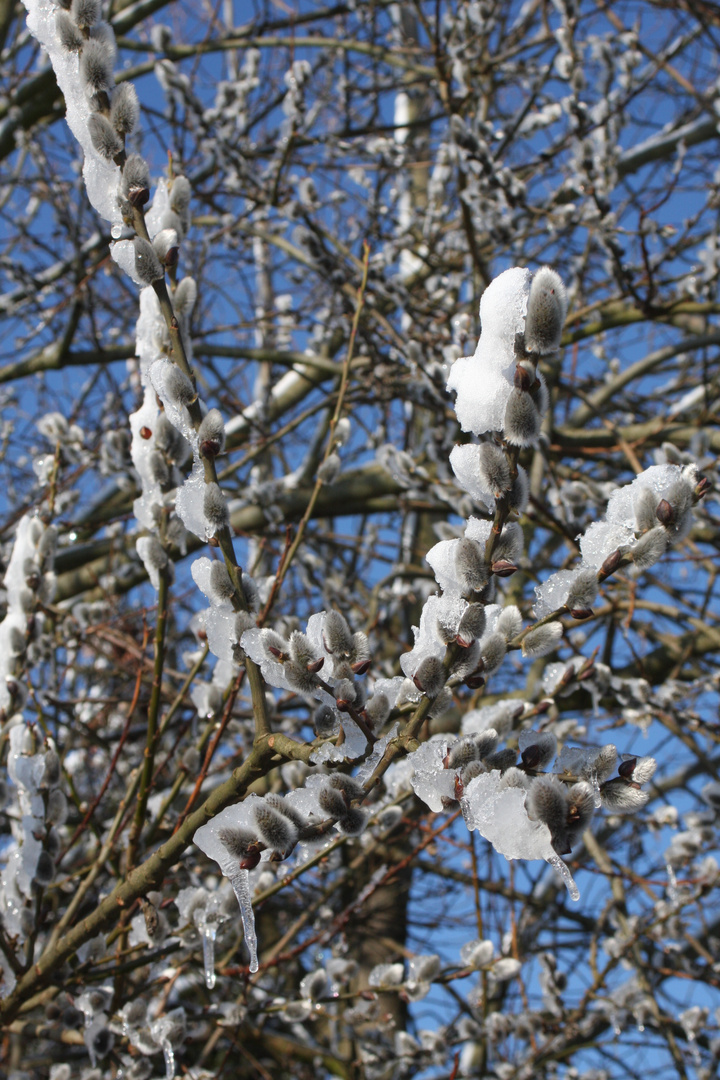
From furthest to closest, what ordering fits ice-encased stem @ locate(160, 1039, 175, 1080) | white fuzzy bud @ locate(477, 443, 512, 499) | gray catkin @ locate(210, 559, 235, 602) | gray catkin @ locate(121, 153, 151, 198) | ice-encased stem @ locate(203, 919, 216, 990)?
ice-encased stem @ locate(160, 1039, 175, 1080) < ice-encased stem @ locate(203, 919, 216, 990) < gray catkin @ locate(121, 153, 151, 198) < gray catkin @ locate(210, 559, 235, 602) < white fuzzy bud @ locate(477, 443, 512, 499)

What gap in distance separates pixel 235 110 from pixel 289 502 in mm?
2081

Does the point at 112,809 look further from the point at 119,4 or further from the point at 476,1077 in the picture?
the point at 119,4

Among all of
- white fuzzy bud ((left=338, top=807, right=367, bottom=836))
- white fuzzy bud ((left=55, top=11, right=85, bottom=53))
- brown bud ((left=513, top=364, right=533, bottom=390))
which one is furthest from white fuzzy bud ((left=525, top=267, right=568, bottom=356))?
white fuzzy bud ((left=55, top=11, right=85, bottom=53))

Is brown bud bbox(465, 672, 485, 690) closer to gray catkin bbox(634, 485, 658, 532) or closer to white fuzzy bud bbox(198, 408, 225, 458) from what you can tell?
gray catkin bbox(634, 485, 658, 532)

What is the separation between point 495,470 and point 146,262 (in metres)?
0.67

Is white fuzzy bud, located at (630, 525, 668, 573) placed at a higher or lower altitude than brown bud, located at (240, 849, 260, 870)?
higher

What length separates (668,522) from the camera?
3.02ft

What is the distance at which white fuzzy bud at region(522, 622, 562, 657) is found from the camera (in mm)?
986

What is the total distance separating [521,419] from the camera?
35.0 inches

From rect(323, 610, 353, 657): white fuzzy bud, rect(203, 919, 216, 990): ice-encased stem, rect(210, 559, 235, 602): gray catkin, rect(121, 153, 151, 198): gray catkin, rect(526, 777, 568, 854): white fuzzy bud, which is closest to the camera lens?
rect(526, 777, 568, 854): white fuzzy bud

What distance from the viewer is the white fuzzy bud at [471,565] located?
3.00 feet

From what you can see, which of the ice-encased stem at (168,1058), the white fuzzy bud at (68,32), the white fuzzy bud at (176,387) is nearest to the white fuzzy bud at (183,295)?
the white fuzzy bud at (176,387)

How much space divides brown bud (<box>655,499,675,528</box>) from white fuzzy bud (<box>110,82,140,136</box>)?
3.24 feet

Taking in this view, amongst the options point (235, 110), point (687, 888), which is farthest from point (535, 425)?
point (235, 110)
